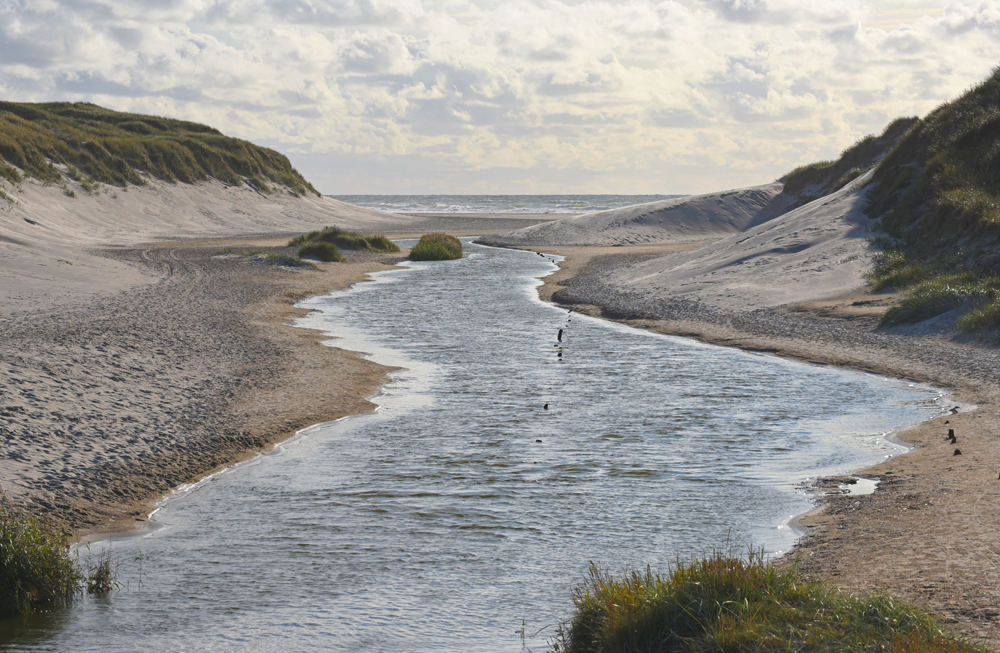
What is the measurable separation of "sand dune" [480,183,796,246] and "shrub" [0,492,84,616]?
155 ft

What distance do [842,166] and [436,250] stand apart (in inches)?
999

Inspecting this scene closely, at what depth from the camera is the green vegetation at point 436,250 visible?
46.2 m

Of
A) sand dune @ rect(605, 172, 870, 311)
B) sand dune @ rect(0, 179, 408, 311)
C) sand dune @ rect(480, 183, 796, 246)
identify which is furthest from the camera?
sand dune @ rect(480, 183, 796, 246)

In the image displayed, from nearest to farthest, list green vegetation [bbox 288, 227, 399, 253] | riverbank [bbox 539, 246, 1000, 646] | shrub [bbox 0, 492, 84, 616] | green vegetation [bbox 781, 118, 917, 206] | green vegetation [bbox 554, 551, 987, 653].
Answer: green vegetation [bbox 554, 551, 987, 653], riverbank [bbox 539, 246, 1000, 646], shrub [bbox 0, 492, 84, 616], green vegetation [bbox 288, 227, 399, 253], green vegetation [bbox 781, 118, 917, 206]

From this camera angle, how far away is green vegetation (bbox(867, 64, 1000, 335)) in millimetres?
20000

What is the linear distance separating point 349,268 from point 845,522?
3307 centimetres

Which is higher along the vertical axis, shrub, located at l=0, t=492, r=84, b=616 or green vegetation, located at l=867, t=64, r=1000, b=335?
green vegetation, located at l=867, t=64, r=1000, b=335

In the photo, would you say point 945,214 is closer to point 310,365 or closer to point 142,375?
point 310,365

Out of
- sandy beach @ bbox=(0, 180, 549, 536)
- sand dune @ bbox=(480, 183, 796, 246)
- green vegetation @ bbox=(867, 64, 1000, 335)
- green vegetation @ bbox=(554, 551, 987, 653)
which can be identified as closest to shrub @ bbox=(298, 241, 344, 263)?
sandy beach @ bbox=(0, 180, 549, 536)

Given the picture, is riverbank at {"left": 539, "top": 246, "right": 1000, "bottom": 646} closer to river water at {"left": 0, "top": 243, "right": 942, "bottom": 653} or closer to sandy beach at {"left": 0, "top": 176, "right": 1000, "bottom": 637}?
sandy beach at {"left": 0, "top": 176, "right": 1000, "bottom": 637}

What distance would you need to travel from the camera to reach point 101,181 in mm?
59750

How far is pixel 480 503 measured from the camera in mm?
9508

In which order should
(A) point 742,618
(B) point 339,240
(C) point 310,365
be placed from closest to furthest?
1. (A) point 742,618
2. (C) point 310,365
3. (B) point 339,240

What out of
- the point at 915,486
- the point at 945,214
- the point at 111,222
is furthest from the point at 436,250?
the point at 915,486
